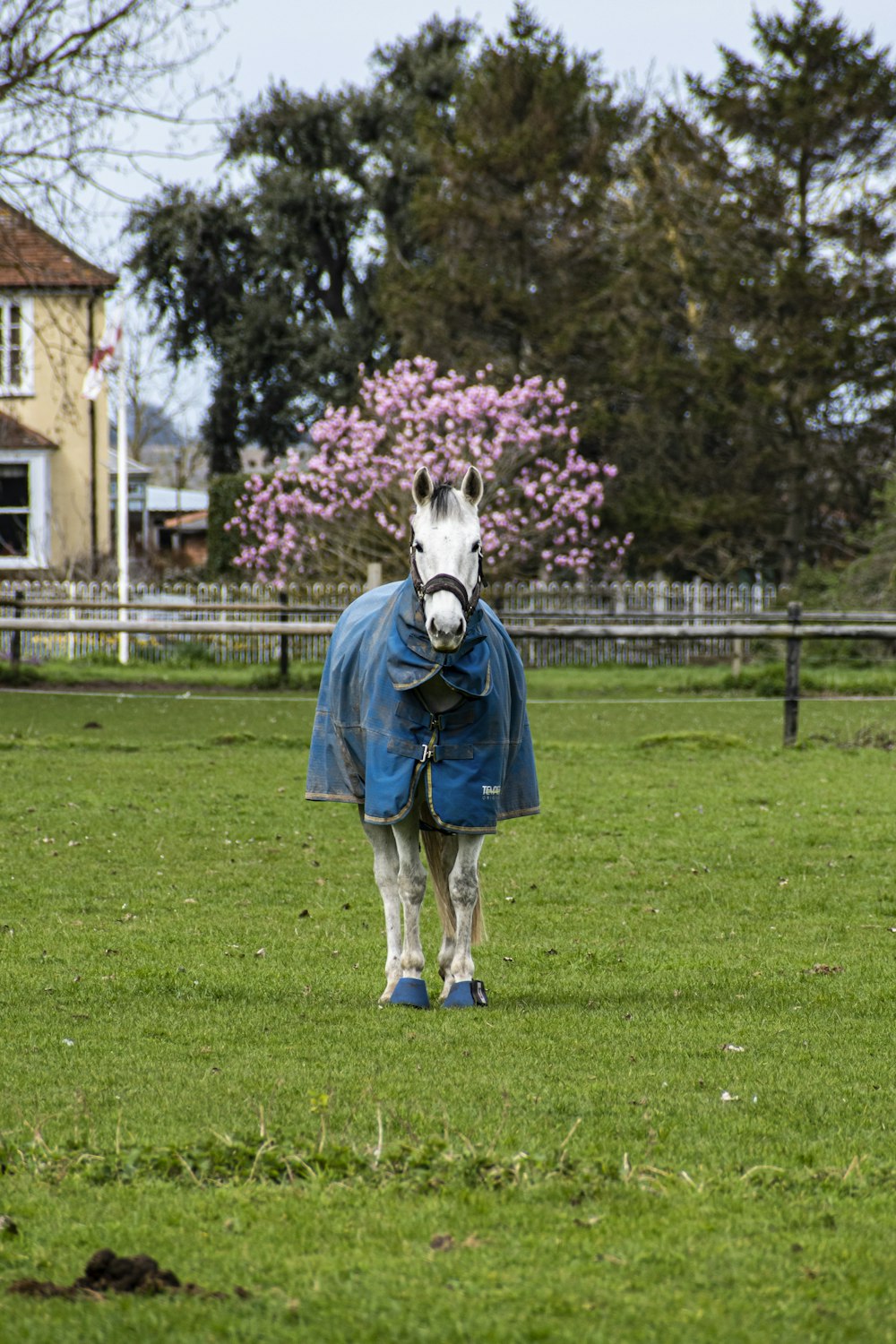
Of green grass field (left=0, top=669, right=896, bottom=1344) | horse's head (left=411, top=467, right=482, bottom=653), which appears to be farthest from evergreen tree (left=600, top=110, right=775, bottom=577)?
horse's head (left=411, top=467, right=482, bottom=653)

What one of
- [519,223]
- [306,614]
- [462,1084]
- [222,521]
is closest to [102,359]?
[306,614]

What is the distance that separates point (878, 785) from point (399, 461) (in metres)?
17.3

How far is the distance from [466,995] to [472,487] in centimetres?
190

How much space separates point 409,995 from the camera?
18.5 feet

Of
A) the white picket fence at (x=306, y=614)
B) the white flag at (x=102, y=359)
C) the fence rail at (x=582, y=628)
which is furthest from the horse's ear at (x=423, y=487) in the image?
the white flag at (x=102, y=359)

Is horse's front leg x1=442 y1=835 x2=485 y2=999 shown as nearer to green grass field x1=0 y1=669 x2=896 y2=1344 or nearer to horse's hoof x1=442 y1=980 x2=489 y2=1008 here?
horse's hoof x1=442 y1=980 x2=489 y2=1008

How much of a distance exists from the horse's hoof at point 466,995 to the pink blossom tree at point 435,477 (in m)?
21.3

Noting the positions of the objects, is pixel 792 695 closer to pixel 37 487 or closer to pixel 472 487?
pixel 472 487

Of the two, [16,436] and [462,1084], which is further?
[16,436]

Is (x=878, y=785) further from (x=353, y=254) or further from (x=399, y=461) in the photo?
(x=353, y=254)

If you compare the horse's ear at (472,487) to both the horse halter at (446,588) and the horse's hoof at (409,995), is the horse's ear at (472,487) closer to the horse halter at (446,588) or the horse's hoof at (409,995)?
the horse halter at (446,588)

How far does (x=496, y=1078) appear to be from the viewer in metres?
4.57

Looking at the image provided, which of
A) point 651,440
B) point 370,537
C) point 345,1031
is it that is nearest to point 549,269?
point 651,440

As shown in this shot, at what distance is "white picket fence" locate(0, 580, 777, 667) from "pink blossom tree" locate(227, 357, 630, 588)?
4.63 feet
